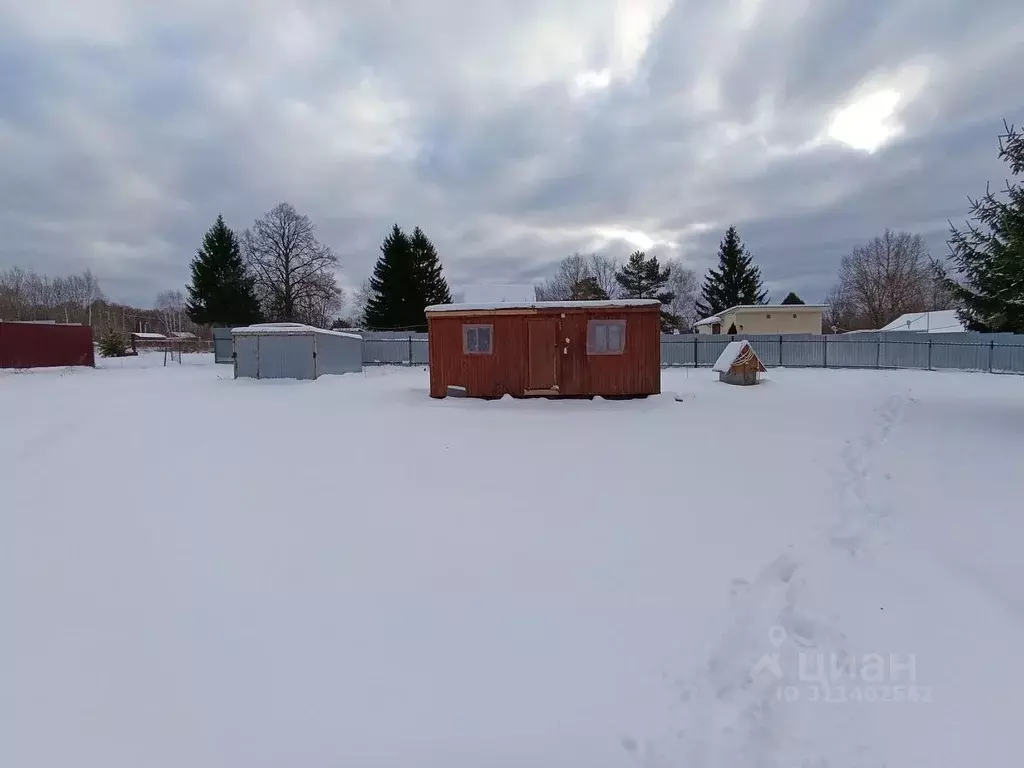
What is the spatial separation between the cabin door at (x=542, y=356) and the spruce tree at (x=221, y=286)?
98.4 ft

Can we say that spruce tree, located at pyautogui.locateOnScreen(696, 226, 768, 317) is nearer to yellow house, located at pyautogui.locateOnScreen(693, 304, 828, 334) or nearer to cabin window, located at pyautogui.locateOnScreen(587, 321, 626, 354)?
yellow house, located at pyautogui.locateOnScreen(693, 304, 828, 334)

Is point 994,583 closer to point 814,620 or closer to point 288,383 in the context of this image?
point 814,620

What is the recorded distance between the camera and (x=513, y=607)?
342 cm

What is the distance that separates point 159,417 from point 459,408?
18.8 feet

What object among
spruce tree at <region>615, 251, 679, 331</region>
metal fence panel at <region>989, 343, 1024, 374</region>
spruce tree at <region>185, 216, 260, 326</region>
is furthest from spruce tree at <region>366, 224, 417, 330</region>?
metal fence panel at <region>989, 343, 1024, 374</region>

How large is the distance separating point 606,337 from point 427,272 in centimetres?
2756

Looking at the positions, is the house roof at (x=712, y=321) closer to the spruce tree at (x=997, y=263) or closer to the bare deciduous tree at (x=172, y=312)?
the spruce tree at (x=997, y=263)

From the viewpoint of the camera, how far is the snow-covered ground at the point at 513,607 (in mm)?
2387

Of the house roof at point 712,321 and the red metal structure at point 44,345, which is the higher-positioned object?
the house roof at point 712,321

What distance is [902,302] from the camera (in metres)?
41.7

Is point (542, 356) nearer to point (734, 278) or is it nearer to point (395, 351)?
point (395, 351)

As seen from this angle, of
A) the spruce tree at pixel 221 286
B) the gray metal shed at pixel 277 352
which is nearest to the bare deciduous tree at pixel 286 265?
the spruce tree at pixel 221 286

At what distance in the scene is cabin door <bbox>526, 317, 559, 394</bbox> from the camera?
12750 mm

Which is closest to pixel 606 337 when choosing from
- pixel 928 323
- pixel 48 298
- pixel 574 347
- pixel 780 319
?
pixel 574 347
